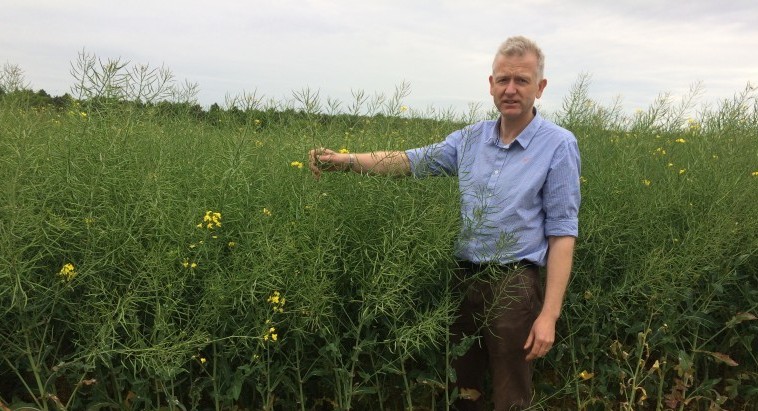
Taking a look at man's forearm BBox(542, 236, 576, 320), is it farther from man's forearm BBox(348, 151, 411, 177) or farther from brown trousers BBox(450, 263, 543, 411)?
man's forearm BBox(348, 151, 411, 177)

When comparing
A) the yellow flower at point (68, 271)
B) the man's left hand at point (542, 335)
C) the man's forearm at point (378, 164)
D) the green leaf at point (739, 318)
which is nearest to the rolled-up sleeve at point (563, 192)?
the man's left hand at point (542, 335)

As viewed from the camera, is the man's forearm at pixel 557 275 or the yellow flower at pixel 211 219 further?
the man's forearm at pixel 557 275

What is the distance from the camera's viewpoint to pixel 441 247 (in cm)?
233

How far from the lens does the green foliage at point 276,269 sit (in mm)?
2137

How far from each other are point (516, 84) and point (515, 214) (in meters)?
0.51

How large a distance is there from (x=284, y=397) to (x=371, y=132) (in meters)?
1.32

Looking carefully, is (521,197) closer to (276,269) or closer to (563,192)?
(563,192)

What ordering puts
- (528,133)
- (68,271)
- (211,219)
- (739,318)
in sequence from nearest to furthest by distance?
(68,271) < (211,219) < (528,133) < (739,318)

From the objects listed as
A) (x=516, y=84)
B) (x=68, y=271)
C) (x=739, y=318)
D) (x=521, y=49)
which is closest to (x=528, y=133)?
(x=516, y=84)

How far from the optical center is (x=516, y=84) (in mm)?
2375

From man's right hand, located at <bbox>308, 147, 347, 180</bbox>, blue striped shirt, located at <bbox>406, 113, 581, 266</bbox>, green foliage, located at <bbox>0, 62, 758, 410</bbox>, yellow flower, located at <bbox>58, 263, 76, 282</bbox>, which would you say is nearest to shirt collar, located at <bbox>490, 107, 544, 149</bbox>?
blue striped shirt, located at <bbox>406, 113, 581, 266</bbox>

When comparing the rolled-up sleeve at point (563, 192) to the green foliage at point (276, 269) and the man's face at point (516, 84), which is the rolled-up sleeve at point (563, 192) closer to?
the man's face at point (516, 84)

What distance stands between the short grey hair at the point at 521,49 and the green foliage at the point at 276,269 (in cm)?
61

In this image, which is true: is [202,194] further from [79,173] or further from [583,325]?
[583,325]
